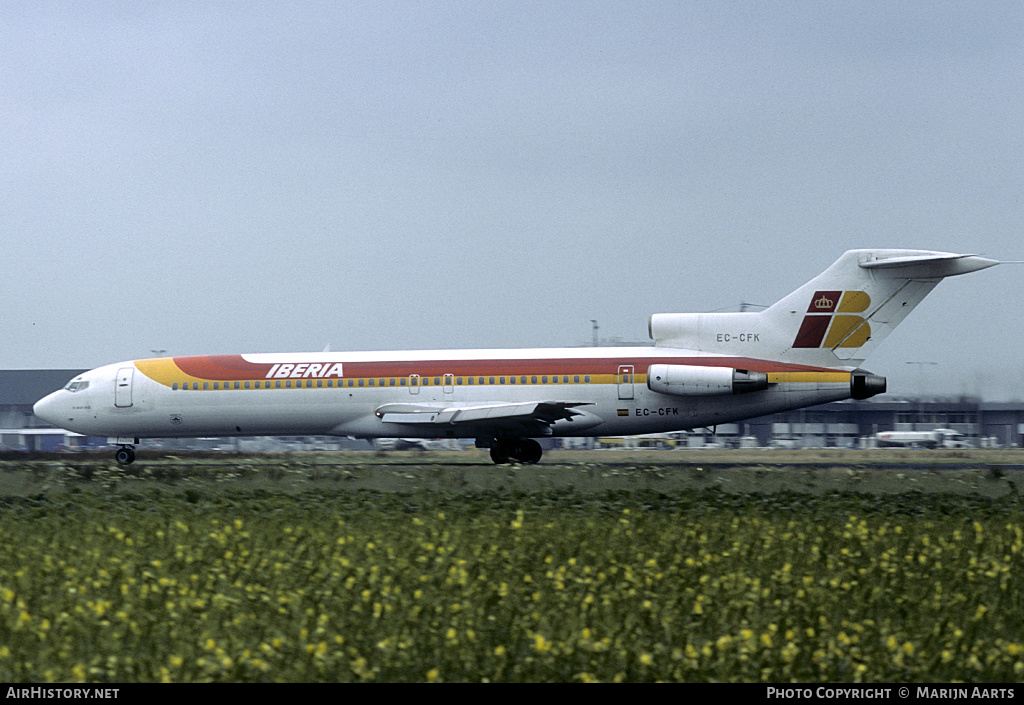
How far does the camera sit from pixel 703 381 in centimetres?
2727

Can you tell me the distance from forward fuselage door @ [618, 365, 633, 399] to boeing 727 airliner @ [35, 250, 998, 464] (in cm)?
3

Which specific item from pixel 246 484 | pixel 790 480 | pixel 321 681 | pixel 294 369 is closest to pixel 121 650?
pixel 321 681

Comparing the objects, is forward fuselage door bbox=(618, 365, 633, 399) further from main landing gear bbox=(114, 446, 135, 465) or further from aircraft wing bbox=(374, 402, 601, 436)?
main landing gear bbox=(114, 446, 135, 465)

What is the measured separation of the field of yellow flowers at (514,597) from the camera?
653 cm

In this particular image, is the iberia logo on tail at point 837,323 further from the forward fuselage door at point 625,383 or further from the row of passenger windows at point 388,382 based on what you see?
the row of passenger windows at point 388,382

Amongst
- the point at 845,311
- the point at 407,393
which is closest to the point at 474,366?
the point at 407,393

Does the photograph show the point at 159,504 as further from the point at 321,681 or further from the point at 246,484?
the point at 321,681

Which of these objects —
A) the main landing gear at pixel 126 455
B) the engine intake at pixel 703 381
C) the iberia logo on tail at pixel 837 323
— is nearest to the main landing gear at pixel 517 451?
the engine intake at pixel 703 381

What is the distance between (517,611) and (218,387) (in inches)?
937

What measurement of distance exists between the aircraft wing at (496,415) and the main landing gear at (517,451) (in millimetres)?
695

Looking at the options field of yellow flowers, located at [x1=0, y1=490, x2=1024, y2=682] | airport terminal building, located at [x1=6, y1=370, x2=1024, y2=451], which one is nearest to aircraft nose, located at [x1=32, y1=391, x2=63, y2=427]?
field of yellow flowers, located at [x1=0, y1=490, x2=1024, y2=682]

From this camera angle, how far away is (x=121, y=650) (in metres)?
6.84

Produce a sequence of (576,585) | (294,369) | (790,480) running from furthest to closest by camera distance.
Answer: (294,369) → (790,480) → (576,585)

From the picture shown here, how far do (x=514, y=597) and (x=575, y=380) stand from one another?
2000cm
